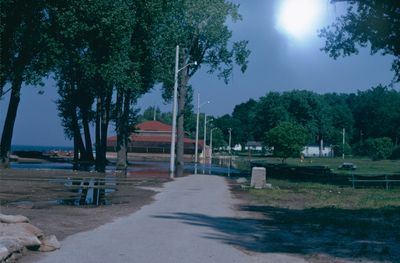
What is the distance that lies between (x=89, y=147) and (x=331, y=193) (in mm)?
30228

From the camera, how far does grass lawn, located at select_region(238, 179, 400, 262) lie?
1101 centimetres

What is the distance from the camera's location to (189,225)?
1365 centimetres

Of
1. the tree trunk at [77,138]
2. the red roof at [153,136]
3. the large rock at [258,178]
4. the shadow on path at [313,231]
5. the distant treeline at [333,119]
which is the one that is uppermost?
the distant treeline at [333,119]

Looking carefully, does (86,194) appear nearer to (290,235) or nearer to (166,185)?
(166,185)

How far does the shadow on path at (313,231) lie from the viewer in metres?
11.1

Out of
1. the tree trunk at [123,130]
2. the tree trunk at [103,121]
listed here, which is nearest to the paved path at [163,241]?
the tree trunk at [123,130]

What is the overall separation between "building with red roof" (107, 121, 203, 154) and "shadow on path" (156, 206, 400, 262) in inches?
3174

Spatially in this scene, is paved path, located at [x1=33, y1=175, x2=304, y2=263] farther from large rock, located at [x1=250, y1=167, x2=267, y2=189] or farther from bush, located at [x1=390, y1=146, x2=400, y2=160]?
bush, located at [x1=390, y1=146, x2=400, y2=160]

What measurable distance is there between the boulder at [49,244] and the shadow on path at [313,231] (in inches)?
133

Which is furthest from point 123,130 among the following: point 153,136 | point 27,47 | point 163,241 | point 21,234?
point 153,136

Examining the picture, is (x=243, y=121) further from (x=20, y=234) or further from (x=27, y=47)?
(x=20, y=234)

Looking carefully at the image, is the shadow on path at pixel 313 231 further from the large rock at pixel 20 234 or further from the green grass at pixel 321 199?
the large rock at pixel 20 234

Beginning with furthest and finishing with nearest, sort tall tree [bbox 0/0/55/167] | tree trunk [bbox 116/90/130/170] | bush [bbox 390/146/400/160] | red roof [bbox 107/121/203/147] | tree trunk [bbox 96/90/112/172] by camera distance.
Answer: bush [bbox 390/146/400/160] < red roof [bbox 107/121/203/147] < tree trunk [bbox 96/90/112/172] < tree trunk [bbox 116/90/130/170] < tall tree [bbox 0/0/55/167]

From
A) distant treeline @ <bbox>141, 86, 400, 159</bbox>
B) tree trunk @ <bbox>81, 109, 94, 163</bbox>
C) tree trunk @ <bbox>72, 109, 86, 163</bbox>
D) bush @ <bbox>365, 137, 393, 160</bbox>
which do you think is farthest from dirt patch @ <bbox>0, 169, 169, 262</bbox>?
distant treeline @ <bbox>141, 86, 400, 159</bbox>
